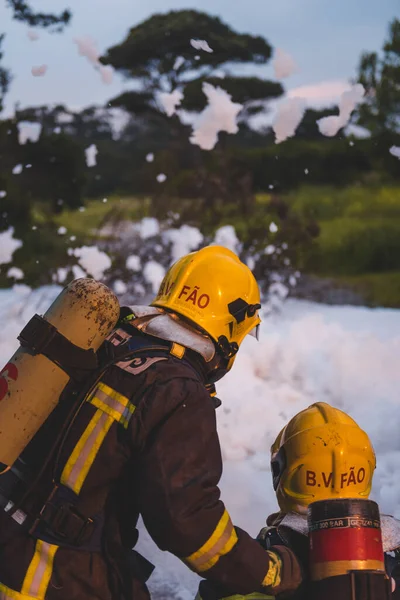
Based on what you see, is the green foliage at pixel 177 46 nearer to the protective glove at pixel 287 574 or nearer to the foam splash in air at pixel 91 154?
the foam splash in air at pixel 91 154

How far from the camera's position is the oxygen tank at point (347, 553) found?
2354 millimetres

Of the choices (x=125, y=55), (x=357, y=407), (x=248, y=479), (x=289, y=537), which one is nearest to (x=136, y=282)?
(x=125, y=55)

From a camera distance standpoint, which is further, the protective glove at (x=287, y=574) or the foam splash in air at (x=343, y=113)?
the foam splash in air at (x=343, y=113)

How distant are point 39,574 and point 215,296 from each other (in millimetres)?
1053

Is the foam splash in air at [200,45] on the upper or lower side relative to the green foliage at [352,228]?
upper

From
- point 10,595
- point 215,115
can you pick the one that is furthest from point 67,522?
point 215,115

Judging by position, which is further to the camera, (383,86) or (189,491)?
(383,86)

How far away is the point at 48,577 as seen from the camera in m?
2.34

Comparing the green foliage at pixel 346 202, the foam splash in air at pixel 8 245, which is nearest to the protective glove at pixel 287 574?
the foam splash in air at pixel 8 245

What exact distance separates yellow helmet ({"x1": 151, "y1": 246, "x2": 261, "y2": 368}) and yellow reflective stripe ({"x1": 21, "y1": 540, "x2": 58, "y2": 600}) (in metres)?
0.87

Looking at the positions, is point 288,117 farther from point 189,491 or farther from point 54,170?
point 189,491

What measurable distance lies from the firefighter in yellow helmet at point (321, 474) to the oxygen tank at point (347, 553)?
19cm

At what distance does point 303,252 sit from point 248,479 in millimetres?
8498

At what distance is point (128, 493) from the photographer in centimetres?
245
